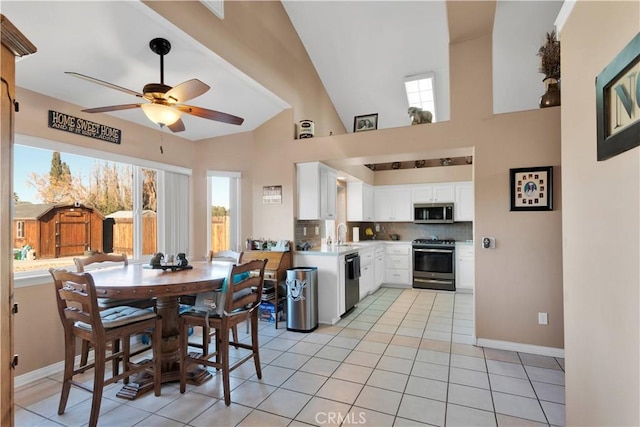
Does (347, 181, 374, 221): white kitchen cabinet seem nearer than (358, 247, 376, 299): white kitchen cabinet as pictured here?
No

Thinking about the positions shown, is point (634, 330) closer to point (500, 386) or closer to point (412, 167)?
point (500, 386)

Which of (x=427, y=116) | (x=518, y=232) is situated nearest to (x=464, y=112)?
(x=427, y=116)

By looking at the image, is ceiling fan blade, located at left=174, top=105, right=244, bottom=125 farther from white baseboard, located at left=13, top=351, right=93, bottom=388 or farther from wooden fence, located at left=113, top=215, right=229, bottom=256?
white baseboard, located at left=13, top=351, right=93, bottom=388

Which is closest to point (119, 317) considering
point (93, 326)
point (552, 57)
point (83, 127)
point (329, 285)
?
point (93, 326)

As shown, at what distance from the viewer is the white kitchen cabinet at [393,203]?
21.5 feet

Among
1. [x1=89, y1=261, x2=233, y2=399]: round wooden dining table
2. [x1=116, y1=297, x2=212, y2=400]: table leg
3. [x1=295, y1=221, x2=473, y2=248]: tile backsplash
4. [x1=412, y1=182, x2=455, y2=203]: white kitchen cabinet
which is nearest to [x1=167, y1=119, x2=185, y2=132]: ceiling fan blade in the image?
[x1=89, y1=261, x2=233, y2=399]: round wooden dining table

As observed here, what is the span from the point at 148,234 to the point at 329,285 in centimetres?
245

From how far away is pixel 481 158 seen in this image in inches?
133

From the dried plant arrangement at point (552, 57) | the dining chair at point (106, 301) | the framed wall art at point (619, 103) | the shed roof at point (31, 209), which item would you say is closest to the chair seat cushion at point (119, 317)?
the dining chair at point (106, 301)

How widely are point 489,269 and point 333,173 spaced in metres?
2.54

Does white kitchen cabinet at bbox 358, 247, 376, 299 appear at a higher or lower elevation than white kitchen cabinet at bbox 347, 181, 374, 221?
lower

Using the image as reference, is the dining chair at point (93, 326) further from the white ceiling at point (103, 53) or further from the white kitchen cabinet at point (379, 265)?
the white kitchen cabinet at point (379, 265)

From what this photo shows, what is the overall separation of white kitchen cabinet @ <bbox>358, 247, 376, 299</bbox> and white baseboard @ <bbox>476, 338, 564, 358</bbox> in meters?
2.08

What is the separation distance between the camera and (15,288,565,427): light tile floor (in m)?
2.12
